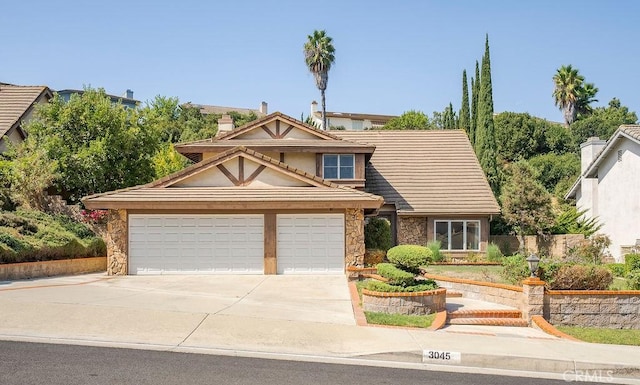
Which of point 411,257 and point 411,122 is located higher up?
point 411,122

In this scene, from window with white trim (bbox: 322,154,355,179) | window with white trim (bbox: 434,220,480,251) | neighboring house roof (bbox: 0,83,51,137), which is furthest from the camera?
neighboring house roof (bbox: 0,83,51,137)

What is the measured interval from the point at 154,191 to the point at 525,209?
1875cm

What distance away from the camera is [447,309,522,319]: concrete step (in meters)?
16.0

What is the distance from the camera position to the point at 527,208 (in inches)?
1232

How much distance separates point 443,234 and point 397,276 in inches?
541

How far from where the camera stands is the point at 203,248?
2178cm

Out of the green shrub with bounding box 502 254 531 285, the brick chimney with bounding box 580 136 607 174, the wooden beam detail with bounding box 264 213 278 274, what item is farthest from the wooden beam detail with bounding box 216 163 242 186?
the brick chimney with bounding box 580 136 607 174

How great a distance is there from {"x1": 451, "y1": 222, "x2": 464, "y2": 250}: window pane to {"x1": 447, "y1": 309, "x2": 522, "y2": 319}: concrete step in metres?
12.4

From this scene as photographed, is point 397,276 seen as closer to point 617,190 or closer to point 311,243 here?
point 311,243

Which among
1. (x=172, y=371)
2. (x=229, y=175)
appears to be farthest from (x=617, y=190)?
(x=172, y=371)

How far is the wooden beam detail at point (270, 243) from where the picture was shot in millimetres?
21750

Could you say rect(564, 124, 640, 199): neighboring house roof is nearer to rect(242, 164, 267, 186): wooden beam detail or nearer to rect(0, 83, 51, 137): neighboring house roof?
rect(242, 164, 267, 186): wooden beam detail

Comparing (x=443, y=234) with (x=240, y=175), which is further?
(x=443, y=234)

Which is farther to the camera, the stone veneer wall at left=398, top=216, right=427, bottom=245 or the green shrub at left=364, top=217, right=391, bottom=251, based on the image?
the stone veneer wall at left=398, top=216, right=427, bottom=245
